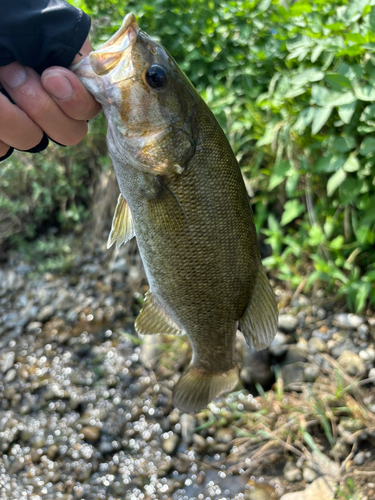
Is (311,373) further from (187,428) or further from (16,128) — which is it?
(16,128)

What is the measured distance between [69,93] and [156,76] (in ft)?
1.04

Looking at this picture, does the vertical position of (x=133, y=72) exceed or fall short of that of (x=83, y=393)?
it exceeds it

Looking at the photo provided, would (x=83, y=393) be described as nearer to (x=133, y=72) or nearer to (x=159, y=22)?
(x=133, y=72)

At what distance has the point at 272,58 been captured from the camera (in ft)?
11.0

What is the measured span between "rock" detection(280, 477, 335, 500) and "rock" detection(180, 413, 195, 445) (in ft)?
2.60

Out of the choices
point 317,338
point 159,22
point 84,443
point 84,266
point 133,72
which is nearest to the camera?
point 133,72

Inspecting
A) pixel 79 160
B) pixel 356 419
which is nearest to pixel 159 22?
pixel 79 160

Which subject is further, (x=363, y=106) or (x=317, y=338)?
(x=317, y=338)

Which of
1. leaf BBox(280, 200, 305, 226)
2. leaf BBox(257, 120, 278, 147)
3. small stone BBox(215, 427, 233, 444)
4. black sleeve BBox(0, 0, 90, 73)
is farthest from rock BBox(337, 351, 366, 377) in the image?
black sleeve BBox(0, 0, 90, 73)

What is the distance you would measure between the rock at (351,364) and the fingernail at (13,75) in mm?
2837

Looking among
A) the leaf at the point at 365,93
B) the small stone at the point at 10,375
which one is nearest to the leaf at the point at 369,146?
the leaf at the point at 365,93

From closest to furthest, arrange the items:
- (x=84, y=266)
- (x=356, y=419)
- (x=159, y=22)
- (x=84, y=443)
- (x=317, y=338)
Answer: (x=356, y=419)
(x=84, y=443)
(x=317, y=338)
(x=159, y=22)
(x=84, y=266)

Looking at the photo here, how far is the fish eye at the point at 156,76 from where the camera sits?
4.69ft

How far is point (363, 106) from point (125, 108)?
6.81 ft
